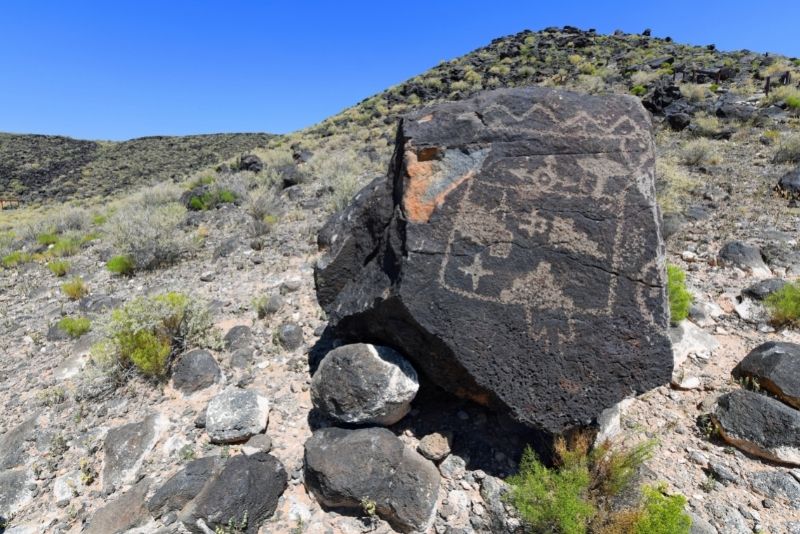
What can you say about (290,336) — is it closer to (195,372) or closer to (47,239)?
(195,372)

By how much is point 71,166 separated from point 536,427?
4193cm

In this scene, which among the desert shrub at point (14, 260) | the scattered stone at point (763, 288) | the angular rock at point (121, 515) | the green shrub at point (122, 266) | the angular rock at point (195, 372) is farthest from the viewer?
the desert shrub at point (14, 260)

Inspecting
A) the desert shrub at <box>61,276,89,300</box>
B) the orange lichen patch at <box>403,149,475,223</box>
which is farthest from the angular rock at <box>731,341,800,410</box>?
the desert shrub at <box>61,276,89,300</box>

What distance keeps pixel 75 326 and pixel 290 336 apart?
2.69 metres

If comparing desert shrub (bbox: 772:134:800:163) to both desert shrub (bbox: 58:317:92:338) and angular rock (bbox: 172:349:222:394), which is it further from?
desert shrub (bbox: 58:317:92:338)

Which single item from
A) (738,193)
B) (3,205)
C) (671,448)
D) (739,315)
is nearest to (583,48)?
(738,193)

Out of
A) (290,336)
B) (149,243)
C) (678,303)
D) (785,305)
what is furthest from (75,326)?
(785,305)

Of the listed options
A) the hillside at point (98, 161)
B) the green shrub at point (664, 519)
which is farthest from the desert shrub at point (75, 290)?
the hillside at point (98, 161)

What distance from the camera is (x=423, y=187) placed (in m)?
3.03

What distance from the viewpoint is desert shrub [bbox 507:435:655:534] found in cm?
229

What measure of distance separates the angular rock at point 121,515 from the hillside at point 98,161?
25.6 metres

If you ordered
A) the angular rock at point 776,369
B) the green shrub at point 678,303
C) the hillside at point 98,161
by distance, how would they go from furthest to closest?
the hillside at point 98,161 → the green shrub at point 678,303 → the angular rock at point 776,369

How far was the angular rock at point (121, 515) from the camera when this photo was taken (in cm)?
251

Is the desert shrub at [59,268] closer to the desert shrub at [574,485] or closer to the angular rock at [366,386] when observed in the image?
the angular rock at [366,386]
